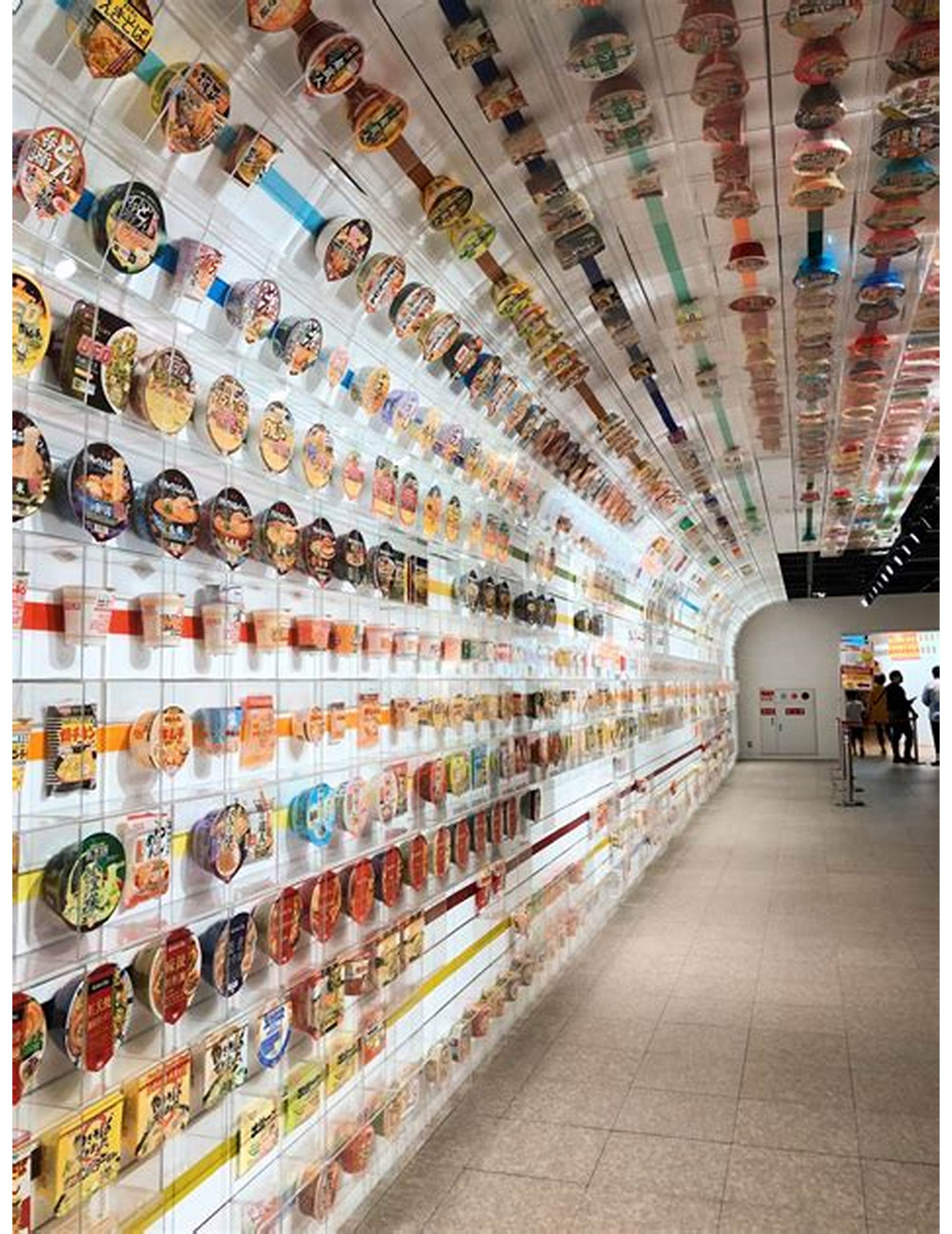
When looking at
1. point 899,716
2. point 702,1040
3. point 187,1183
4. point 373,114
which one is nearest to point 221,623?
point 187,1183

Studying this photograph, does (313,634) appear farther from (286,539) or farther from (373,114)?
(373,114)

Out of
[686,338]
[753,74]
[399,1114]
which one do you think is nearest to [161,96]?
[753,74]

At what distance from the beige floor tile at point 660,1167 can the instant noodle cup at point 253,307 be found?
270 cm

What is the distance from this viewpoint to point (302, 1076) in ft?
9.12

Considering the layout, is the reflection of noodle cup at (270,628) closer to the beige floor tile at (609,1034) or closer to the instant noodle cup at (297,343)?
the instant noodle cup at (297,343)

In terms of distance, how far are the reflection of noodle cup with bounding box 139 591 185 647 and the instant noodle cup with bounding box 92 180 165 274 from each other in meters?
0.67

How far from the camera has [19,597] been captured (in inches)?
71.9

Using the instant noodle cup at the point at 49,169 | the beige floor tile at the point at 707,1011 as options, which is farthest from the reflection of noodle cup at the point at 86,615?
the beige floor tile at the point at 707,1011

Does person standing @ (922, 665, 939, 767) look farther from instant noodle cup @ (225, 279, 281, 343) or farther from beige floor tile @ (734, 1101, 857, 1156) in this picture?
instant noodle cup @ (225, 279, 281, 343)

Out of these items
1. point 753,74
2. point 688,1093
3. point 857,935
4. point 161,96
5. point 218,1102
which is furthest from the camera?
point 857,935

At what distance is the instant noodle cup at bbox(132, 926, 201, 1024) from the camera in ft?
7.00

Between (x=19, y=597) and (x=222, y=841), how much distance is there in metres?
0.85

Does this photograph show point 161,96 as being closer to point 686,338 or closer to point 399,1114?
point 399,1114

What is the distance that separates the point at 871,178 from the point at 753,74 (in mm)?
865
